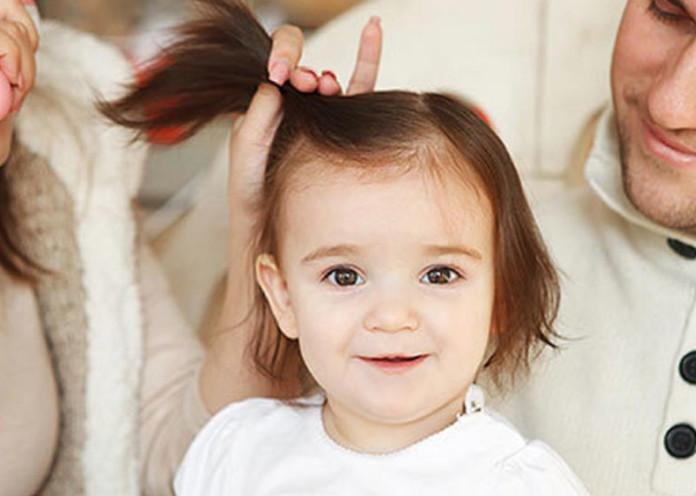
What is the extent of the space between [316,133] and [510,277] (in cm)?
25

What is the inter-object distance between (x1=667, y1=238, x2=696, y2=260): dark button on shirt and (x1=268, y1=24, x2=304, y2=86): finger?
0.51 m

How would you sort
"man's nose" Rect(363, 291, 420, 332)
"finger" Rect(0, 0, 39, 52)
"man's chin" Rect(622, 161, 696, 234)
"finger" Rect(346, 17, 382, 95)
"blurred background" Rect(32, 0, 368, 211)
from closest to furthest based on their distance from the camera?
1. "man's nose" Rect(363, 291, 420, 332)
2. "finger" Rect(0, 0, 39, 52)
3. "man's chin" Rect(622, 161, 696, 234)
4. "finger" Rect(346, 17, 382, 95)
5. "blurred background" Rect(32, 0, 368, 211)

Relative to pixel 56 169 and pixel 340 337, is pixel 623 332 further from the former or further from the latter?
pixel 56 169

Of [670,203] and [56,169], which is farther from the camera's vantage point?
[56,169]

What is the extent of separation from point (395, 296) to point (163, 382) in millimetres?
594

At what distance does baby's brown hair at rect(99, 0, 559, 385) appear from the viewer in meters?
1.02

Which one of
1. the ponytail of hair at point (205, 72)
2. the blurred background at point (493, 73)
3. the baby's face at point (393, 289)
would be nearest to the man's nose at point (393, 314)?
the baby's face at point (393, 289)

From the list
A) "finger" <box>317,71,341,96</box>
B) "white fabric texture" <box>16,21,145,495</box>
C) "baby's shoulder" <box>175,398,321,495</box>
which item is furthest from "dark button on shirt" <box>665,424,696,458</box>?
"white fabric texture" <box>16,21,145,495</box>

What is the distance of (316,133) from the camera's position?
1.06m

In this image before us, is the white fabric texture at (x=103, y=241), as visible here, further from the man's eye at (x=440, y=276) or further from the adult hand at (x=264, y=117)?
the man's eye at (x=440, y=276)

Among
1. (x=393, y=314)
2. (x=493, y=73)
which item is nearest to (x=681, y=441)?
(x=393, y=314)

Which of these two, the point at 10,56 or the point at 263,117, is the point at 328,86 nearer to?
the point at 263,117

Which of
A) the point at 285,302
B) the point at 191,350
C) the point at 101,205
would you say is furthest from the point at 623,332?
the point at 101,205

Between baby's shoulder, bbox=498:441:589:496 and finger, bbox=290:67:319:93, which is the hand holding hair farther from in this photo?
baby's shoulder, bbox=498:441:589:496
